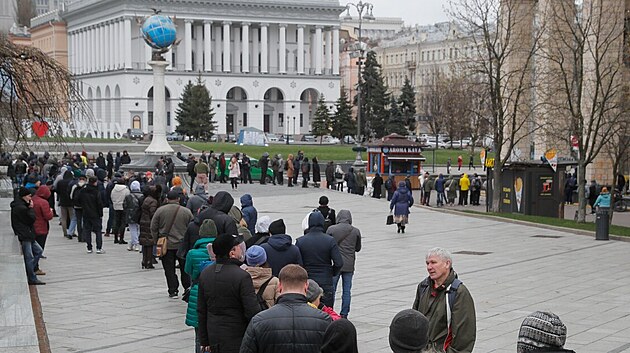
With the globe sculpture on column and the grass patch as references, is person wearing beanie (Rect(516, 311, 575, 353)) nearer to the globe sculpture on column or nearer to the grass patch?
the grass patch

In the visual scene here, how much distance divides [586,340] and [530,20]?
114 ft

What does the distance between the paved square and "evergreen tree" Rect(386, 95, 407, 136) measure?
60.8 metres

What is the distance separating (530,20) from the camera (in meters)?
45.3

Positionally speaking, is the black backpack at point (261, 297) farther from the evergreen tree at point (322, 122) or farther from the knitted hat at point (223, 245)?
the evergreen tree at point (322, 122)

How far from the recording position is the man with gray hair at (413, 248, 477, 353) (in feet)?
23.2

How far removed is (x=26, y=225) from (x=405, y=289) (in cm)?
625

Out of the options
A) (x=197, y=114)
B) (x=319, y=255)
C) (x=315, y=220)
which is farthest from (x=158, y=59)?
(x=197, y=114)

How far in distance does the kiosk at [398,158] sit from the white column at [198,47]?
72319 millimetres

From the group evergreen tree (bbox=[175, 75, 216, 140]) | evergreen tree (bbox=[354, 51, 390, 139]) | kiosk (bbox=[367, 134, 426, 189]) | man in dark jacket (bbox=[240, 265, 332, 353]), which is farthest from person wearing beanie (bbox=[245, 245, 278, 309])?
evergreen tree (bbox=[175, 75, 216, 140])

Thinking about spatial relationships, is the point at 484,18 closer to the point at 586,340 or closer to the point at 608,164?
the point at 608,164

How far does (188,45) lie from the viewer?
114500 mm

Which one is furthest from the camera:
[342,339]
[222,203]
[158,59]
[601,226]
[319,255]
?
[158,59]

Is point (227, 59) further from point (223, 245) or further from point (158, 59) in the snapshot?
point (223, 245)

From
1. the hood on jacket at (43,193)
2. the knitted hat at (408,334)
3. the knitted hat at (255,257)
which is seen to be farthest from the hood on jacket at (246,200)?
the knitted hat at (408,334)
